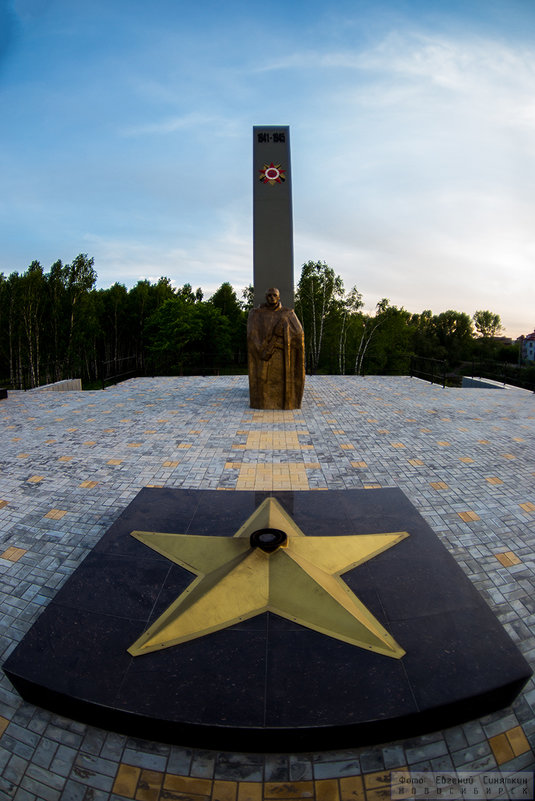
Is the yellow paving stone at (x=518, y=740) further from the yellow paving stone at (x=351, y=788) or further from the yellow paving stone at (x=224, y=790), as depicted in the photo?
the yellow paving stone at (x=224, y=790)

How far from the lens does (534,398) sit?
11766 mm

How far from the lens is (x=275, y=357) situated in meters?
8.89

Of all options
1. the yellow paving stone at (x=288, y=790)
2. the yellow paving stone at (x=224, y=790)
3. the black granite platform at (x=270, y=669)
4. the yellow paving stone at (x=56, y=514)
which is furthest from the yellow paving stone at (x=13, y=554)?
the yellow paving stone at (x=288, y=790)

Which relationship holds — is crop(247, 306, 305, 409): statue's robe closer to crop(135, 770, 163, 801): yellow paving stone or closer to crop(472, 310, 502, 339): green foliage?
crop(135, 770, 163, 801): yellow paving stone

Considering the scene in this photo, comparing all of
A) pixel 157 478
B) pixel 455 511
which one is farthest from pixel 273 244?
pixel 455 511

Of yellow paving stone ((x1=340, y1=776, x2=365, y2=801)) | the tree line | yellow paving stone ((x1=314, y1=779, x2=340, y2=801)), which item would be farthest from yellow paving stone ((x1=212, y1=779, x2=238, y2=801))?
the tree line

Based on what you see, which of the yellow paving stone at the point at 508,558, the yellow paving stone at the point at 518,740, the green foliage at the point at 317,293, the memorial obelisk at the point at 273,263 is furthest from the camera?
the green foliage at the point at 317,293

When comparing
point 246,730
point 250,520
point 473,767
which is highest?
point 250,520

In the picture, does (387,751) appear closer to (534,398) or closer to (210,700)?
(210,700)

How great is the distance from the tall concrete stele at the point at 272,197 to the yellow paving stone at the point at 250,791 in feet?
27.6

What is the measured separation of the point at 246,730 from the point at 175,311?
29.9 meters

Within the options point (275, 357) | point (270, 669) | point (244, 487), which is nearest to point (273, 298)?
point (275, 357)

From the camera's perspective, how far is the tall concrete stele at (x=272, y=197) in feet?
30.0

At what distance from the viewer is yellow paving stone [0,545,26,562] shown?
369 centimetres
